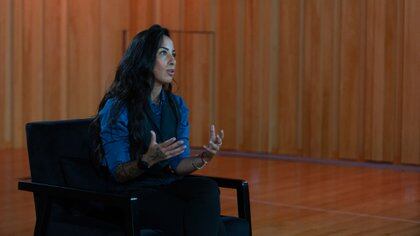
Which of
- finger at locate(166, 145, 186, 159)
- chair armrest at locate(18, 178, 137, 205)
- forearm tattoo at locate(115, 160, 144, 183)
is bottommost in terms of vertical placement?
chair armrest at locate(18, 178, 137, 205)

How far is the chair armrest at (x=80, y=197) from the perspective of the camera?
2.83m

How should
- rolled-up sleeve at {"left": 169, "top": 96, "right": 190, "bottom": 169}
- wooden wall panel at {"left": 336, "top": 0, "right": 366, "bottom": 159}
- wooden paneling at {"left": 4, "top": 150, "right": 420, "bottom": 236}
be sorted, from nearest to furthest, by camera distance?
rolled-up sleeve at {"left": 169, "top": 96, "right": 190, "bottom": 169} → wooden paneling at {"left": 4, "top": 150, "right": 420, "bottom": 236} → wooden wall panel at {"left": 336, "top": 0, "right": 366, "bottom": 159}

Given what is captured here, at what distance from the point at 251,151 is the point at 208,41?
149cm

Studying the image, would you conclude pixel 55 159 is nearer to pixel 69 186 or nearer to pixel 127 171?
pixel 69 186

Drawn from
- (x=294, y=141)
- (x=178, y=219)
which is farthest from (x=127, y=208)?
(x=294, y=141)

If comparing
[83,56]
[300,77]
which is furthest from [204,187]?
[83,56]

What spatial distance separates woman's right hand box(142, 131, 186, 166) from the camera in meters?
2.91

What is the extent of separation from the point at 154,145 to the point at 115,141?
24cm

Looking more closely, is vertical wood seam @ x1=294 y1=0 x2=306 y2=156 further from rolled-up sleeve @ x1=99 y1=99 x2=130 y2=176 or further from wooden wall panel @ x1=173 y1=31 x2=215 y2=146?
rolled-up sleeve @ x1=99 y1=99 x2=130 y2=176

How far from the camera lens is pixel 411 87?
8.43 m

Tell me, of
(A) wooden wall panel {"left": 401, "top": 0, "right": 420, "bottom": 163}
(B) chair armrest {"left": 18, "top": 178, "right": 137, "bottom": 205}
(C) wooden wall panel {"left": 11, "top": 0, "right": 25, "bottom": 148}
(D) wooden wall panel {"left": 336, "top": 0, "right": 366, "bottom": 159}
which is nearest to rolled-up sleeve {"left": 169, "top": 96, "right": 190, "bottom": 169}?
(B) chair armrest {"left": 18, "top": 178, "right": 137, "bottom": 205}

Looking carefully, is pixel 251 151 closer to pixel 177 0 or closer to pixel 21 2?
pixel 177 0

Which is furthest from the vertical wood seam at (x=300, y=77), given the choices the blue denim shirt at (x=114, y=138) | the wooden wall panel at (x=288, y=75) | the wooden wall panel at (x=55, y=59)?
the blue denim shirt at (x=114, y=138)

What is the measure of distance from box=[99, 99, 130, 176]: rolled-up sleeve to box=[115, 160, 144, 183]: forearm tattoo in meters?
0.02
